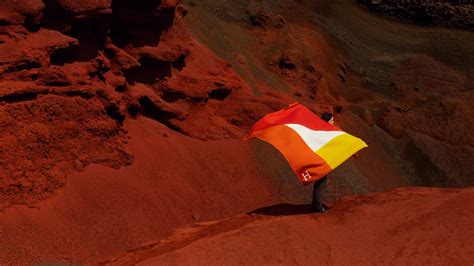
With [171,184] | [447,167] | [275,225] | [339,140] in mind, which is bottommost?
[447,167]

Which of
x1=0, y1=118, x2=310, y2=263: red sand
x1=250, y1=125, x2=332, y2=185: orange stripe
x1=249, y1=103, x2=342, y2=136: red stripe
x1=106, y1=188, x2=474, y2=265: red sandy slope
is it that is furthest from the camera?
x1=249, y1=103, x2=342, y2=136: red stripe

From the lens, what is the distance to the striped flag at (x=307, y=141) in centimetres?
715

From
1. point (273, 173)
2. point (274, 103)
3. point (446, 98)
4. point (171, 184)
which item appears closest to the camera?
point (171, 184)

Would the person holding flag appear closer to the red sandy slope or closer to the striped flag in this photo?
the striped flag

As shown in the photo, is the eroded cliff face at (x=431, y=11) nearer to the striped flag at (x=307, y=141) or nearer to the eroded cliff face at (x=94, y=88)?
the eroded cliff face at (x=94, y=88)

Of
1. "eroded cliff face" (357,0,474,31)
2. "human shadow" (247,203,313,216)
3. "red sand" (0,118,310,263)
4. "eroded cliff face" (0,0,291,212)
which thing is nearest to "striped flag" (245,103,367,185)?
"human shadow" (247,203,313,216)

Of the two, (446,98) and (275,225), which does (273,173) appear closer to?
(275,225)

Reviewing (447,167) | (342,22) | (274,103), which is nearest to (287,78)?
(274,103)

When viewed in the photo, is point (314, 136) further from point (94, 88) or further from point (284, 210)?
point (94, 88)

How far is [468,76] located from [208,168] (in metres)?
12.6

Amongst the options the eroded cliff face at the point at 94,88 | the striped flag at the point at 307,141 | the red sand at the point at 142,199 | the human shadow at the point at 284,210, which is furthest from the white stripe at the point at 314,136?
the eroded cliff face at the point at 94,88

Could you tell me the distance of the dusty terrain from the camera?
648cm

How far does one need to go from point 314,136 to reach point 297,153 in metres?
0.35

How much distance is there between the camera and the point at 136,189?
Answer: 8.37 meters
